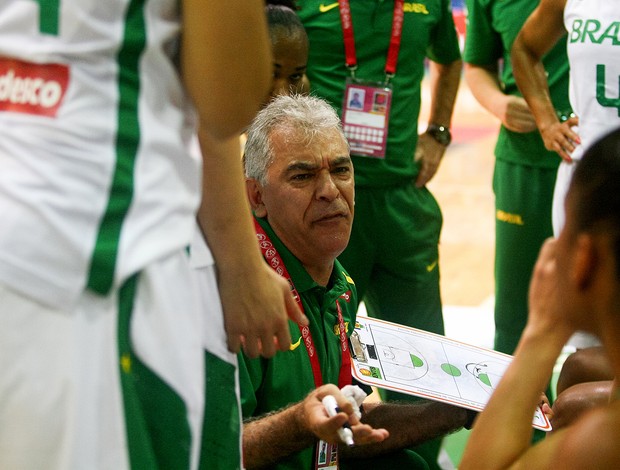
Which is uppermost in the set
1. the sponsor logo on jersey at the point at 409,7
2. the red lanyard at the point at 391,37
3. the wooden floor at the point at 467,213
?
the sponsor logo on jersey at the point at 409,7

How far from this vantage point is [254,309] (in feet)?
4.28

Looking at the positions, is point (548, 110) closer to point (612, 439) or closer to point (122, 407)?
point (612, 439)

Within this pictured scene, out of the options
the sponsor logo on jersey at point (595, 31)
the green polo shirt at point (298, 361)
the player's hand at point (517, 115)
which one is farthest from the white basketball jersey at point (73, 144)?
the player's hand at point (517, 115)

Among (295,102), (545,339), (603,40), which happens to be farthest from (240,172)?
(603,40)

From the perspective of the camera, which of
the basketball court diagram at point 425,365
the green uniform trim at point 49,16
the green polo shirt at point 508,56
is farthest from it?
the green polo shirt at point 508,56

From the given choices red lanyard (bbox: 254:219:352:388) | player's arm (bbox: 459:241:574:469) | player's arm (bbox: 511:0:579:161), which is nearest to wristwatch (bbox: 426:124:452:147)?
player's arm (bbox: 511:0:579:161)

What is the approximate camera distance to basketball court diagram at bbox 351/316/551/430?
2.04 m

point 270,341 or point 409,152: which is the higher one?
point 270,341

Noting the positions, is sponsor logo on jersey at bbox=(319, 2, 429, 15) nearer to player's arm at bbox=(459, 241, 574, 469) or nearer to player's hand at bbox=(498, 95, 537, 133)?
player's hand at bbox=(498, 95, 537, 133)

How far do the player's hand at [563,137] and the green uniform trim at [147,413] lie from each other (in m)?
2.51

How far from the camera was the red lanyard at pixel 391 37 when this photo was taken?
11.2ft

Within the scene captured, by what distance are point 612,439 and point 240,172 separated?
55cm

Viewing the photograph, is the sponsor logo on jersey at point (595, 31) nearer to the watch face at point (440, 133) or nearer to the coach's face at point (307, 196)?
the watch face at point (440, 133)

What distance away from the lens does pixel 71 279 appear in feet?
3.53
